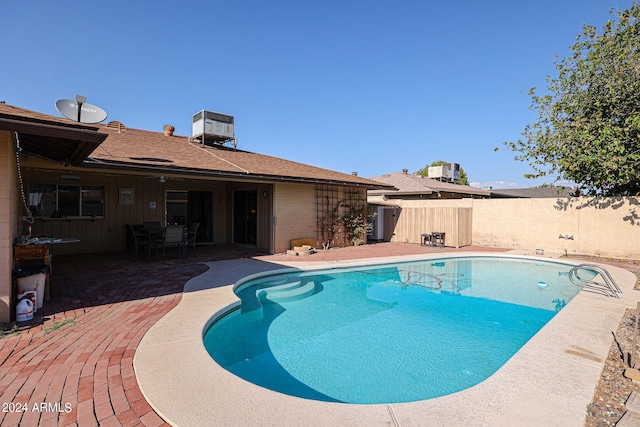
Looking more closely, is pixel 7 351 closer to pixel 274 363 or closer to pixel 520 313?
pixel 274 363

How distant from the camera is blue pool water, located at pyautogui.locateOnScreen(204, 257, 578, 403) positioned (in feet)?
13.8

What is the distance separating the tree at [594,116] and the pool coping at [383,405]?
10101mm

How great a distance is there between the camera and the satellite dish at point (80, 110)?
7786 mm

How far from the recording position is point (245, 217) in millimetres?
14156

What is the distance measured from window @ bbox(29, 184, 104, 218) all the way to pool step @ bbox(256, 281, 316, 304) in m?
7.94

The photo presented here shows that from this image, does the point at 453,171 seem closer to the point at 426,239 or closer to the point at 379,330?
the point at 426,239

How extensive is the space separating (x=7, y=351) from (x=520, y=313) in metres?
8.80

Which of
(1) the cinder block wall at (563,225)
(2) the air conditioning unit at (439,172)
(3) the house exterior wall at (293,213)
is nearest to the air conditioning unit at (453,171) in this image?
(2) the air conditioning unit at (439,172)

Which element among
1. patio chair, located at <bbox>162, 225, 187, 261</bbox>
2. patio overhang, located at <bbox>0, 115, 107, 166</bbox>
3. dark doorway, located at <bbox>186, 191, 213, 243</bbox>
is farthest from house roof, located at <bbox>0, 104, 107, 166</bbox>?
dark doorway, located at <bbox>186, 191, 213, 243</bbox>

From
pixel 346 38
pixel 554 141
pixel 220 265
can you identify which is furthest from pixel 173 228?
pixel 554 141

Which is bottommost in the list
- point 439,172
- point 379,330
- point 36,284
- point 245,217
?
point 379,330

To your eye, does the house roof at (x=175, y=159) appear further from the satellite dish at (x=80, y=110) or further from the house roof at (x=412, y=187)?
the house roof at (x=412, y=187)

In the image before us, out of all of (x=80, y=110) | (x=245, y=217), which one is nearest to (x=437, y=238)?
(x=245, y=217)

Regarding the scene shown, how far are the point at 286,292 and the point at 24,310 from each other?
16.1 feet
